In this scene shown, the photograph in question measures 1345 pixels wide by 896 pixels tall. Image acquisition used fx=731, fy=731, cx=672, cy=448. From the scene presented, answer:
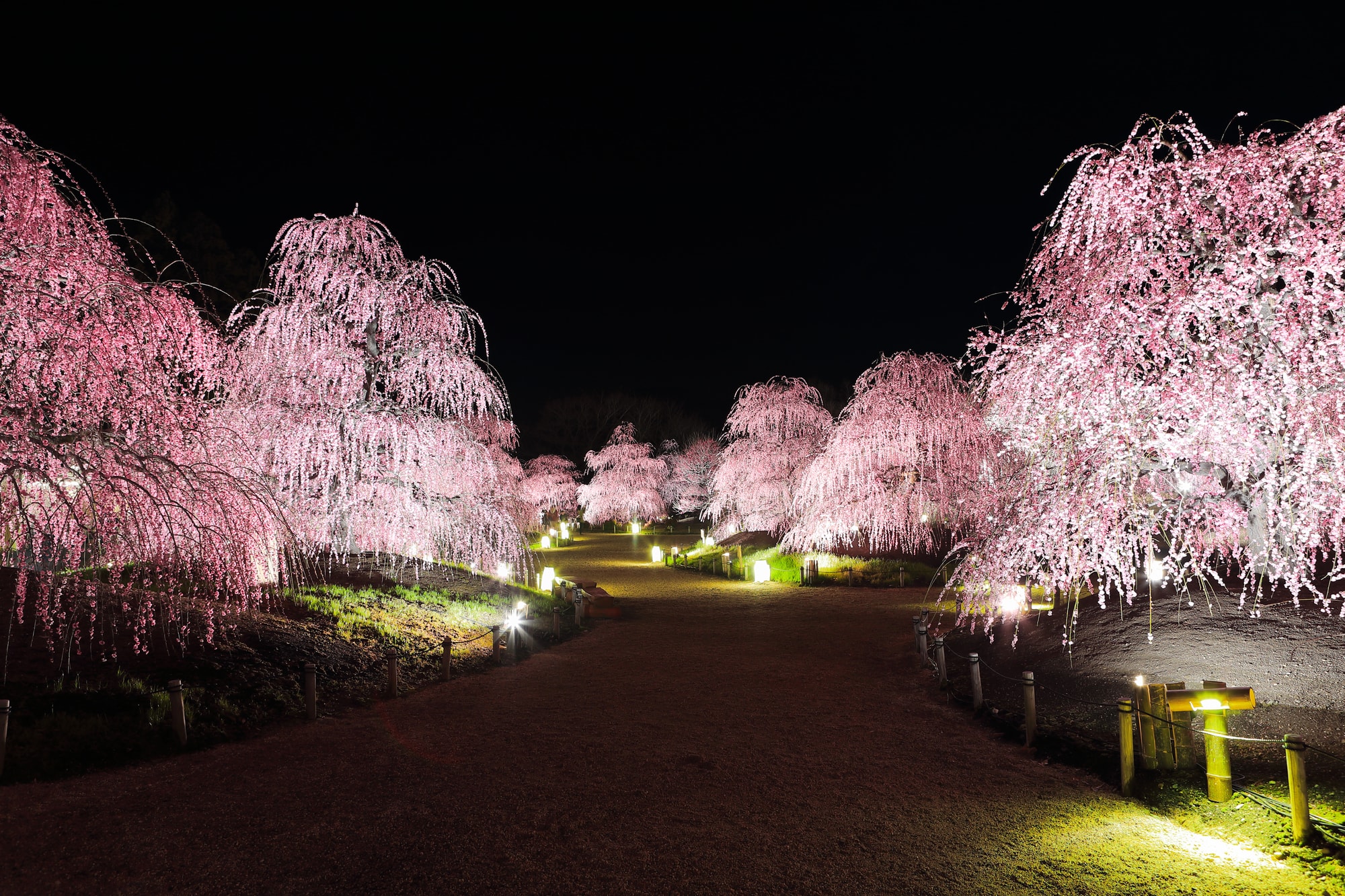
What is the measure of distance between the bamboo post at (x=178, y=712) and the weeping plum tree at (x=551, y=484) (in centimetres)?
4251

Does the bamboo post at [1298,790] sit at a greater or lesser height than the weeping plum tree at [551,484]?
lesser

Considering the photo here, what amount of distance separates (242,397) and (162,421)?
739 cm

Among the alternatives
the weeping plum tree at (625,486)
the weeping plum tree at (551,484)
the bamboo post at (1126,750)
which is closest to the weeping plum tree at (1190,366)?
the bamboo post at (1126,750)

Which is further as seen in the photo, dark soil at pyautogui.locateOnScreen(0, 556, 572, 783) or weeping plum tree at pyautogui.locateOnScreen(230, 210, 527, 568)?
weeping plum tree at pyautogui.locateOnScreen(230, 210, 527, 568)

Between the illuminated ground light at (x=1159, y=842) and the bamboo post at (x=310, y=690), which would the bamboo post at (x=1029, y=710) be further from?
the bamboo post at (x=310, y=690)

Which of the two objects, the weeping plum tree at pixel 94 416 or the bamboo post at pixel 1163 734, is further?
the bamboo post at pixel 1163 734

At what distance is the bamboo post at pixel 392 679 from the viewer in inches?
416

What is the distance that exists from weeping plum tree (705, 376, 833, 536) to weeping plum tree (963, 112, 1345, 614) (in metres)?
18.8

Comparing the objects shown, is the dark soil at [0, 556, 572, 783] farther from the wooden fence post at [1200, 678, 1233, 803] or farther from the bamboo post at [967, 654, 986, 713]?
the wooden fence post at [1200, 678, 1233, 803]

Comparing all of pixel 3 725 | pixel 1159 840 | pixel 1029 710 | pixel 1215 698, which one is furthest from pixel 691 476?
pixel 1159 840

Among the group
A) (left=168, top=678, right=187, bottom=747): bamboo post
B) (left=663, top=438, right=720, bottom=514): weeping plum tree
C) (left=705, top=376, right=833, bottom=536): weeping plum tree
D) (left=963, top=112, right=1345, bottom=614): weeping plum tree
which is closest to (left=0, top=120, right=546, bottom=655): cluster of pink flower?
(left=168, top=678, right=187, bottom=747): bamboo post

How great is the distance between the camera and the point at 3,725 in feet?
22.7

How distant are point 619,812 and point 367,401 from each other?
10.8m

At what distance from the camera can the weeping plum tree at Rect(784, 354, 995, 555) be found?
19.9 m
